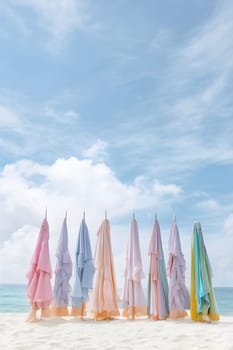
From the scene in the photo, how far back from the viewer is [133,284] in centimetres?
1062

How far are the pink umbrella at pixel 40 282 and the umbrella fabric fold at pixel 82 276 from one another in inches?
28.3

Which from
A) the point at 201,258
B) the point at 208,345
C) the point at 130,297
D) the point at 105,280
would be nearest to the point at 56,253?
the point at 105,280

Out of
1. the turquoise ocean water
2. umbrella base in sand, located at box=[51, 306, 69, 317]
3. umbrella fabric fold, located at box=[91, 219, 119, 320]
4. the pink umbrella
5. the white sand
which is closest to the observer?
the white sand

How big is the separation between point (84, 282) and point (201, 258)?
3209 millimetres

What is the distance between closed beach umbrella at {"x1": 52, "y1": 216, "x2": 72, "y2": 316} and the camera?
10.6 m

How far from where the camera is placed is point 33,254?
414 inches

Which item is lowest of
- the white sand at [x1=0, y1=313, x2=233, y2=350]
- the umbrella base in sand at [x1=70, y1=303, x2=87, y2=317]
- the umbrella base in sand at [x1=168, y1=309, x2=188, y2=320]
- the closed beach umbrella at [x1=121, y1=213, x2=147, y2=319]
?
the white sand at [x1=0, y1=313, x2=233, y2=350]

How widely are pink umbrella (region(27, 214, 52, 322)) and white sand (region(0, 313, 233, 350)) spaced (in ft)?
1.32

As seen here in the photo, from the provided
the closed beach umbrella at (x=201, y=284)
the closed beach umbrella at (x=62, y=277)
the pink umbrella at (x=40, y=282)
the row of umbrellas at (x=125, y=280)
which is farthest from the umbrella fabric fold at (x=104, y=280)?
the closed beach umbrella at (x=201, y=284)

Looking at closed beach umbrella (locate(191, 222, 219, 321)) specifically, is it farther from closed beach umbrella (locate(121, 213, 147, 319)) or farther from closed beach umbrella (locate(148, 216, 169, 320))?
closed beach umbrella (locate(121, 213, 147, 319))

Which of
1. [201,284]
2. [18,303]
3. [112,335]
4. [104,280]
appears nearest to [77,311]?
[104,280]

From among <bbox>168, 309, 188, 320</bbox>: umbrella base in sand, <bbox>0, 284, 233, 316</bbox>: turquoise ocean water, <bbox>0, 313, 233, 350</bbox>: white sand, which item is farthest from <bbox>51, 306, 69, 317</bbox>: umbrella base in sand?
<bbox>0, 284, 233, 316</bbox>: turquoise ocean water

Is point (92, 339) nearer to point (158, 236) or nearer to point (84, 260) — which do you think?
point (84, 260)

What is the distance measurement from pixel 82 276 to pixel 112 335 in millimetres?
2717
